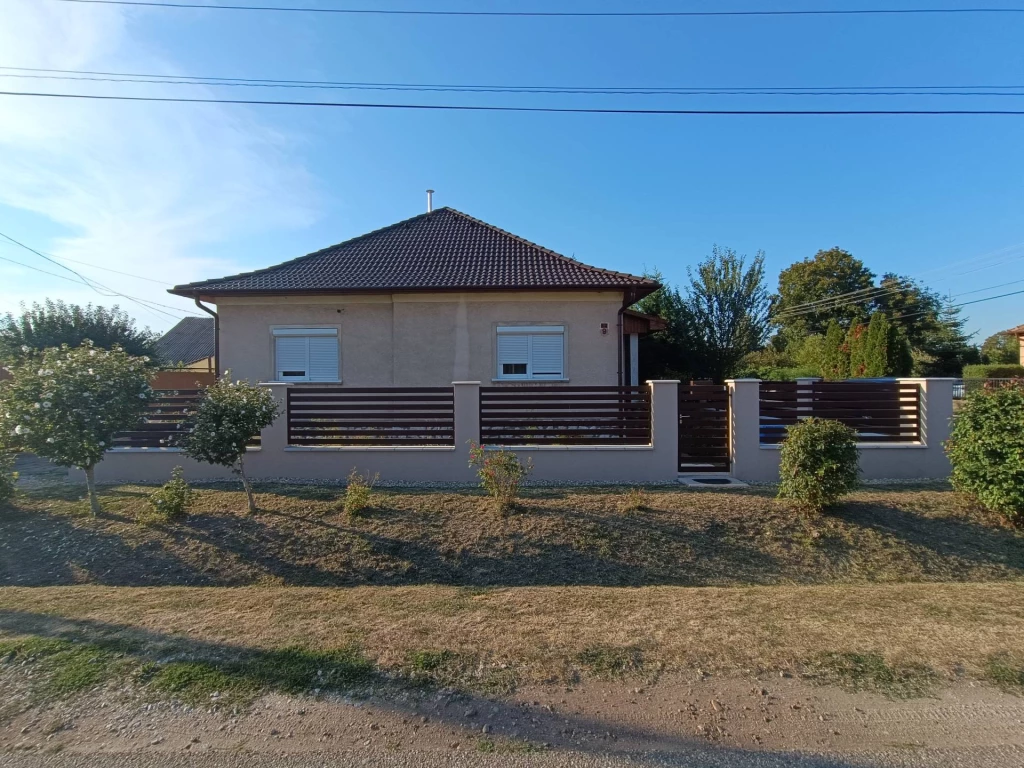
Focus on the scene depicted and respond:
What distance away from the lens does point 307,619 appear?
178 inches

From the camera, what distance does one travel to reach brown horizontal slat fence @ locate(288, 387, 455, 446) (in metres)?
9.02

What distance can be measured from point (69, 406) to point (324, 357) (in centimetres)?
635

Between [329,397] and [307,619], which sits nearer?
[307,619]

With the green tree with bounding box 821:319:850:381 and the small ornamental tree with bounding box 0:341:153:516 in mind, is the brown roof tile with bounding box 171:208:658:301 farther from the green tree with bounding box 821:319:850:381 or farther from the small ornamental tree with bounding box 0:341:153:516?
the green tree with bounding box 821:319:850:381

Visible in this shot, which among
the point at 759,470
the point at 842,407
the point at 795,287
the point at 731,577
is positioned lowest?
the point at 731,577

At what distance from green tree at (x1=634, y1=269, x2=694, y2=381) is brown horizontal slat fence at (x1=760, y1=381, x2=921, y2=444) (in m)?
9.52

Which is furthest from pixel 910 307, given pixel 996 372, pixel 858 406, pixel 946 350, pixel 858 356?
pixel 858 406

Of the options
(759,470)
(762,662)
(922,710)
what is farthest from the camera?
(759,470)

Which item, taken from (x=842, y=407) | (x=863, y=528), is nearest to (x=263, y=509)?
(x=863, y=528)

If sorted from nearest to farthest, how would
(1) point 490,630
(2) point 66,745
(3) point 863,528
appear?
1. (2) point 66,745
2. (1) point 490,630
3. (3) point 863,528

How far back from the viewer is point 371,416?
908 centimetres

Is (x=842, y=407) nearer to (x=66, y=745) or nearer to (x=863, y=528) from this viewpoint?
(x=863, y=528)

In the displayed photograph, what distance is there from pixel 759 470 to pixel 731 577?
11.3 feet

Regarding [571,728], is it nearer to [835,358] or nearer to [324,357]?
[324,357]
